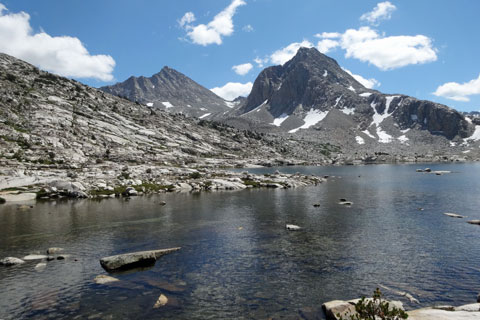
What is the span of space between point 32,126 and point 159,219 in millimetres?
117342

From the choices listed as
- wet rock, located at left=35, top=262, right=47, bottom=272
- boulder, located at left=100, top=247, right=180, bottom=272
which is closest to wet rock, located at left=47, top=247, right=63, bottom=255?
wet rock, located at left=35, top=262, right=47, bottom=272

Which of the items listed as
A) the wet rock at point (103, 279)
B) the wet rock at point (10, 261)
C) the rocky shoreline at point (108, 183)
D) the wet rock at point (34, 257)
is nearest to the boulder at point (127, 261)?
the wet rock at point (103, 279)

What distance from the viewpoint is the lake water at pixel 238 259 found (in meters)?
19.6

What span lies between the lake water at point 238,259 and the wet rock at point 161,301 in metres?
0.41

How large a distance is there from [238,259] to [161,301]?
9.78 meters

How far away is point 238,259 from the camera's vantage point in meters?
28.1

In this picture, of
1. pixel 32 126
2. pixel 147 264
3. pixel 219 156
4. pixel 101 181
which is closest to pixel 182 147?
pixel 219 156

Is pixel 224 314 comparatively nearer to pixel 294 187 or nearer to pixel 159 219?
pixel 159 219

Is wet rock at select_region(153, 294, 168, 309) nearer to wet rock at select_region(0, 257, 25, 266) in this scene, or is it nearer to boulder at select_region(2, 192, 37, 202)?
wet rock at select_region(0, 257, 25, 266)

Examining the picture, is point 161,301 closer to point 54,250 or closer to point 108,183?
point 54,250

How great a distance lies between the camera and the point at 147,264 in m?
26.8

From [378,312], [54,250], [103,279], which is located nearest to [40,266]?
[54,250]

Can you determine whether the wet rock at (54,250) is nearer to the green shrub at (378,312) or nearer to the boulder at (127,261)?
the boulder at (127,261)

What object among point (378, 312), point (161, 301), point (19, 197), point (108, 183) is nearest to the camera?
point (378, 312)
